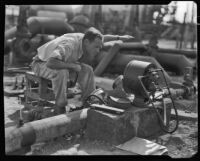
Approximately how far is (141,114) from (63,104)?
41.9 inches

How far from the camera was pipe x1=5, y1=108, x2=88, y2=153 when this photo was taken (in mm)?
2963

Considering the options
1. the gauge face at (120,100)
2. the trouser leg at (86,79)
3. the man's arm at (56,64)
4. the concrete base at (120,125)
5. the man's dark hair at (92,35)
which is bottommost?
the concrete base at (120,125)

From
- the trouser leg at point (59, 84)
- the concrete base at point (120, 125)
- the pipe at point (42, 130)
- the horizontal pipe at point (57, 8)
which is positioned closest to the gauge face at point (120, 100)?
the concrete base at point (120, 125)

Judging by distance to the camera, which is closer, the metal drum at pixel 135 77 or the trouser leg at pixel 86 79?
the metal drum at pixel 135 77

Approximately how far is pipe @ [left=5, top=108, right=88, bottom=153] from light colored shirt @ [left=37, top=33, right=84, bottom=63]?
2.45 feet

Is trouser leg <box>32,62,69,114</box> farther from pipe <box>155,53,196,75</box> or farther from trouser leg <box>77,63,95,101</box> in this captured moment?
pipe <box>155,53,196,75</box>

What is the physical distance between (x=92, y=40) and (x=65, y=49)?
14.7 inches

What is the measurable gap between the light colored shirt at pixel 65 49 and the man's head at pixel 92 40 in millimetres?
97

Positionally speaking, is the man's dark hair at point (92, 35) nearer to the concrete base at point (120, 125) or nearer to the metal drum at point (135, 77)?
the metal drum at point (135, 77)

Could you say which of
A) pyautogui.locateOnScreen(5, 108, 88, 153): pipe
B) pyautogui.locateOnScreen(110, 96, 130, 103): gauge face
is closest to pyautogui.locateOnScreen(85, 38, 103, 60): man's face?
pyautogui.locateOnScreen(110, 96, 130, 103): gauge face

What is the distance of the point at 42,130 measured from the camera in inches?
127

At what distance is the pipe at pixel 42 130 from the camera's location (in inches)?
117
